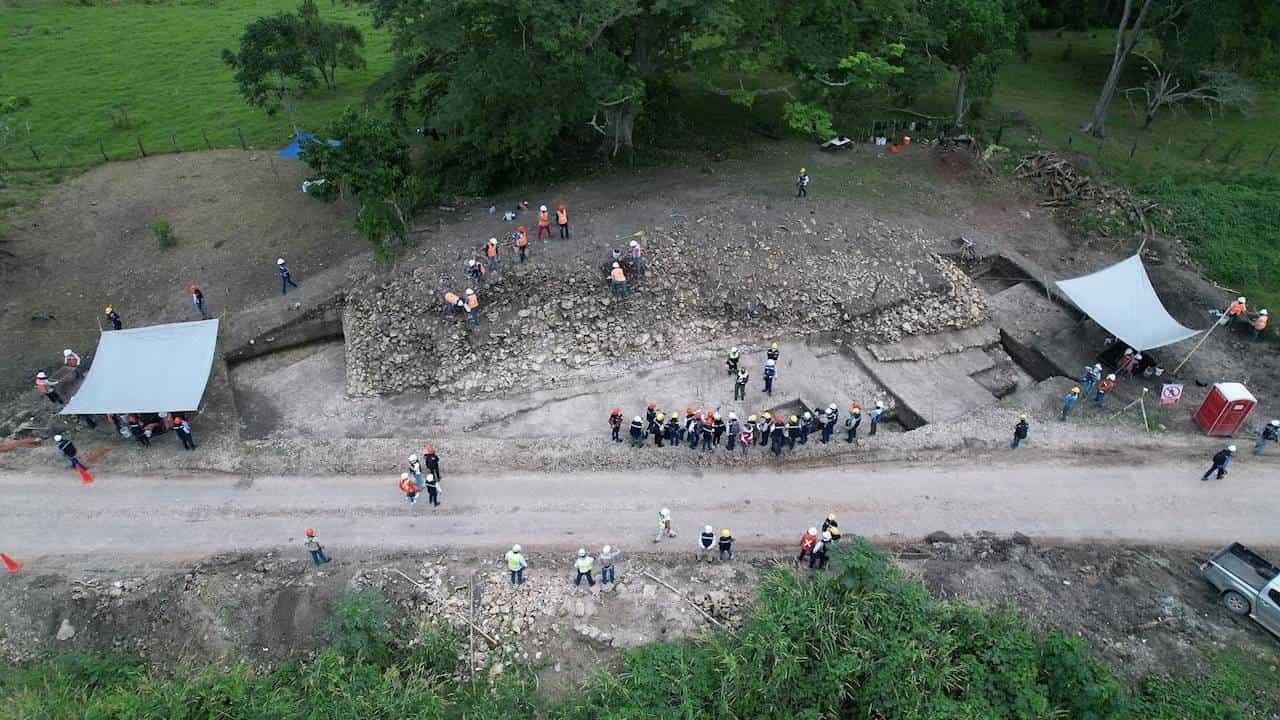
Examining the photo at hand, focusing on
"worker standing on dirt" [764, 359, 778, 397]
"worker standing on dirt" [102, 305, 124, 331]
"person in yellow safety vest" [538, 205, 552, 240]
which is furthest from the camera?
"person in yellow safety vest" [538, 205, 552, 240]

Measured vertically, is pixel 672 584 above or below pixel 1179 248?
below

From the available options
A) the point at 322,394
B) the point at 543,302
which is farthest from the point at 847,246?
the point at 322,394

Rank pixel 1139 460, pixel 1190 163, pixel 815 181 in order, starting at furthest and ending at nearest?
pixel 1190 163 → pixel 815 181 → pixel 1139 460

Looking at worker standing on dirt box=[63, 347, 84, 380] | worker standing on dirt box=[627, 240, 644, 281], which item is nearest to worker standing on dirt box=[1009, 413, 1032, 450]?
worker standing on dirt box=[627, 240, 644, 281]

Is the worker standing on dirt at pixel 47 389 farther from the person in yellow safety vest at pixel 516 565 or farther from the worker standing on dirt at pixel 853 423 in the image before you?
the worker standing on dirt at pixel 853 423

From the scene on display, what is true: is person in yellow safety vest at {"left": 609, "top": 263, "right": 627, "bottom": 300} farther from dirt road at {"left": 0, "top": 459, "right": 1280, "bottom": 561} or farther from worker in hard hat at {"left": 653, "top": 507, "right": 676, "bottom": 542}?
worker in hard hat at {"left": 653, "top": 507, "right": 676, "bottom": 542}

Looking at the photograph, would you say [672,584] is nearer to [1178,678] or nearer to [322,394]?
[1178,678]
